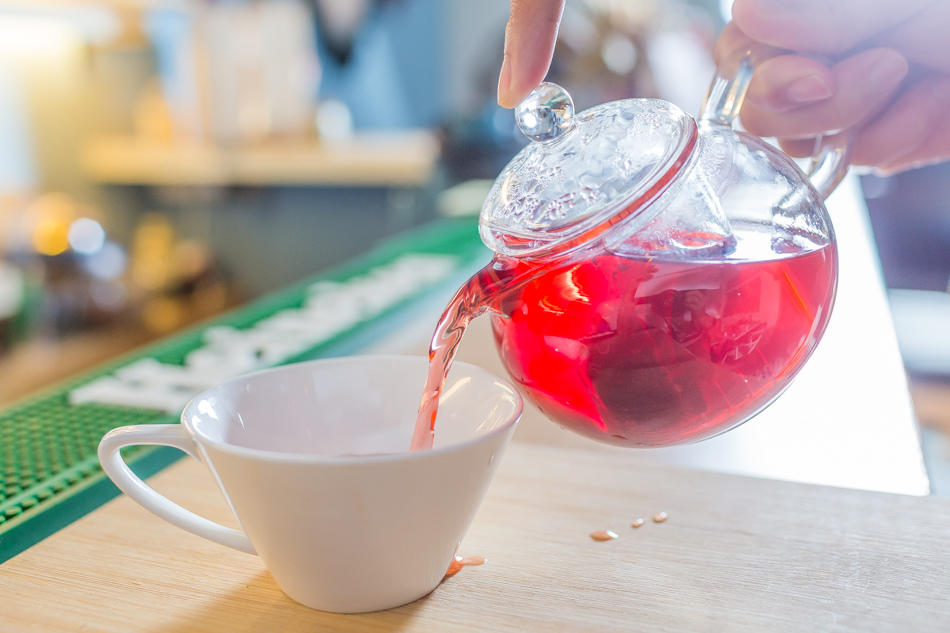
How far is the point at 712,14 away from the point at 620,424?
11.3 ft

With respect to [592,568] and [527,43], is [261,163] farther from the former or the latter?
[592,568]

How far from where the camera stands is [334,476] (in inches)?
13.6

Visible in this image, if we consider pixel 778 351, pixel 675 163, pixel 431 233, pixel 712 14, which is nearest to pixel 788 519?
pixel 778 351

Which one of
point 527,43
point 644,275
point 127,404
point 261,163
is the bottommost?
point 261,163

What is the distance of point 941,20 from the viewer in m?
0.64

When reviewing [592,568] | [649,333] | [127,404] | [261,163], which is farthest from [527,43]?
[261,163]

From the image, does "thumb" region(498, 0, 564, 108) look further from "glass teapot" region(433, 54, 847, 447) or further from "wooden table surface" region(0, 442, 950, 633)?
"wooden table surface" region(0, 442, 950, 633)

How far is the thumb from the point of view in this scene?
0.47 m

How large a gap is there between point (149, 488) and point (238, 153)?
253cm

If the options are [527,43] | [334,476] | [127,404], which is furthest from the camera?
[127,404]

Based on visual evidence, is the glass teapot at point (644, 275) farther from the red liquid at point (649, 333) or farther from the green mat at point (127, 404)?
the green mat at point (127, 404)

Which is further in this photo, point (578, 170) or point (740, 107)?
point (740, 107)

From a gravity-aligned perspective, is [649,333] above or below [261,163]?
above

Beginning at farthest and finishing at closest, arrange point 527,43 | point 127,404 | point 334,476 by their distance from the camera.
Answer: point 127,404
point 527,43
point 334,476
